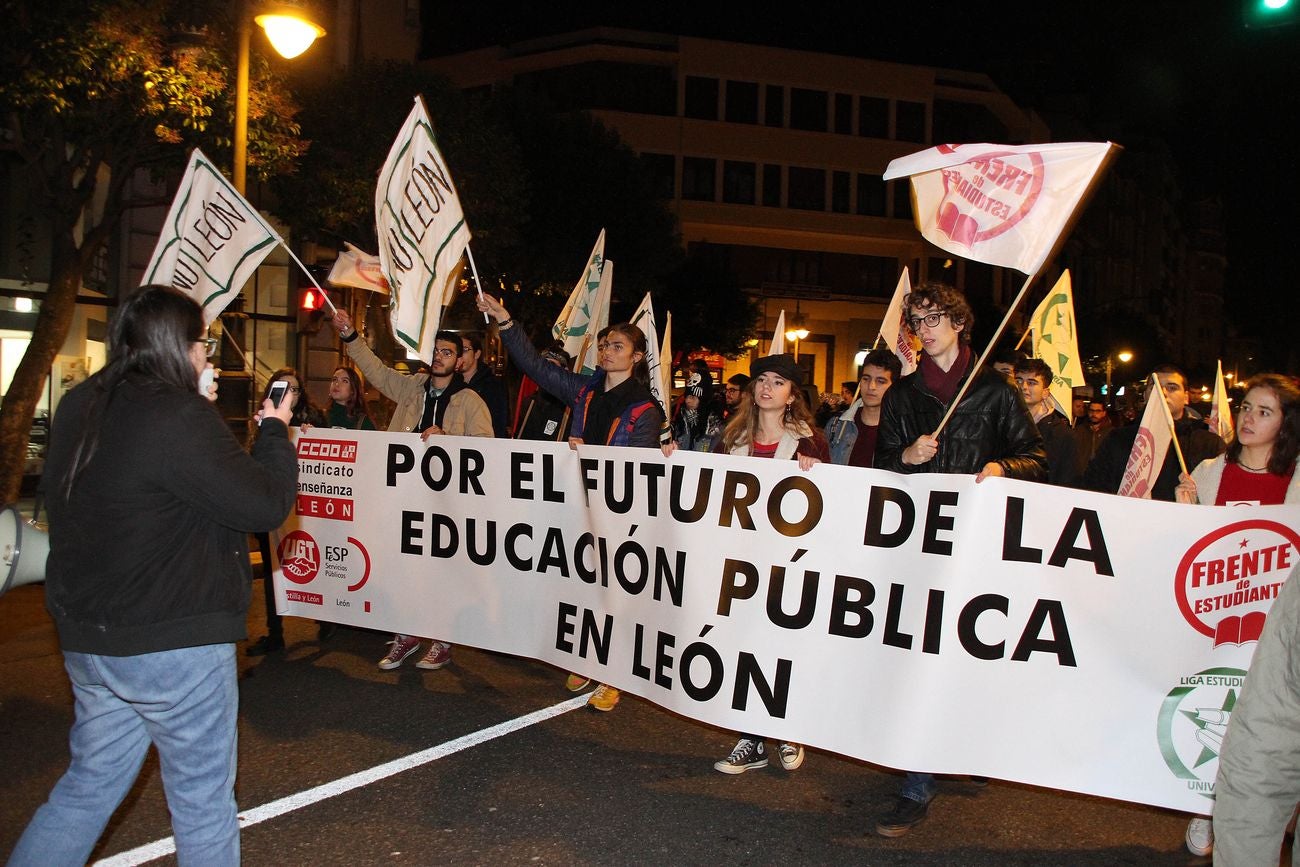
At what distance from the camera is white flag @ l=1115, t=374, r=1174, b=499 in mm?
5348

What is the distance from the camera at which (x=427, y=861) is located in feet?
12.6

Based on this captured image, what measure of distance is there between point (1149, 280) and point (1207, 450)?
93.5m

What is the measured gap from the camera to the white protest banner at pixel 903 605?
400cm

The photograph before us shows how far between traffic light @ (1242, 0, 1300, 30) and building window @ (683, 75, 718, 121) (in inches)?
1401

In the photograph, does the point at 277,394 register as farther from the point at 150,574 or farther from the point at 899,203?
the point at 899,203

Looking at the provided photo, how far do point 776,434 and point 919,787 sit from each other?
5.74ft

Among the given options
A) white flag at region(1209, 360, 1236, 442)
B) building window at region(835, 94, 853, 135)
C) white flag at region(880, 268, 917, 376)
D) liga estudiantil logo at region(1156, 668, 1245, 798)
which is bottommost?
liga estudiantil logo at region(1156, 668, 1245, 798)

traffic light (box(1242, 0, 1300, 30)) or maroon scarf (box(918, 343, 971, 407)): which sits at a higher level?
traffic light (box(1242, 0, 1300, 30))

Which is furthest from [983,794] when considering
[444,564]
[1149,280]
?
[1149,280]

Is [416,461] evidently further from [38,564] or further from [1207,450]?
[1207,450]

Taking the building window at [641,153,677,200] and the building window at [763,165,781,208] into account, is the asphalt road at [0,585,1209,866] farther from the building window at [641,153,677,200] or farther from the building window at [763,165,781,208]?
the building window at [763,165,781,208]

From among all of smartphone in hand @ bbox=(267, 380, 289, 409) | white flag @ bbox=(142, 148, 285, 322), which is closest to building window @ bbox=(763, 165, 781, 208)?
white flag @ bbox=(142, 148, 285, 322)

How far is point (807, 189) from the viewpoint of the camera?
4581 cm

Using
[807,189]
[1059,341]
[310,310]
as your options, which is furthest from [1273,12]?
[807,189]
